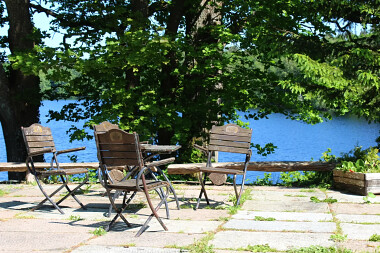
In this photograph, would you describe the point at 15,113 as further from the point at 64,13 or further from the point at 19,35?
the point at 64,13

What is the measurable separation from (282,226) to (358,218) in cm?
99

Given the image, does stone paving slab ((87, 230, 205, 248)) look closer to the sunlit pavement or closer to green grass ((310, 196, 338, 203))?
→ the sunlit pavement

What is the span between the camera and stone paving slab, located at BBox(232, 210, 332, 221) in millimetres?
5449

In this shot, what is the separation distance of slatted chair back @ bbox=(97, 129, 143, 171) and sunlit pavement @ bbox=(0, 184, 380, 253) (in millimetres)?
692

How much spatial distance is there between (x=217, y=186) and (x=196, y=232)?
353cm

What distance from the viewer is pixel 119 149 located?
199 inches

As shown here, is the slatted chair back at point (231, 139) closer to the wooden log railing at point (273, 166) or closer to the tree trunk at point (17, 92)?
the wooden log railing at point (273, 166)

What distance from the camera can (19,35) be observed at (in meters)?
11.9

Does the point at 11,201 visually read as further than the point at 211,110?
No

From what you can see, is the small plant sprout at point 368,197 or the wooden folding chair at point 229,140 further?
the wooden folding chair at point 229,140

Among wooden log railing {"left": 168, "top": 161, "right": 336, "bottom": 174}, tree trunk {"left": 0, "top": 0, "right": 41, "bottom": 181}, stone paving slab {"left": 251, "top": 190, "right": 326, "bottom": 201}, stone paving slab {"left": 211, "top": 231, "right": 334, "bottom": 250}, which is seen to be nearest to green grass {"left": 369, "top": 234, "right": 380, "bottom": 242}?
stone paving slab {"left": 211, "top": 231, "right": 334, "bottom": 250}

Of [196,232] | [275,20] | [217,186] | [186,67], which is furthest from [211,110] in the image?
[196,232]

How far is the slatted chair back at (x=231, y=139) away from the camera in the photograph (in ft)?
22.2

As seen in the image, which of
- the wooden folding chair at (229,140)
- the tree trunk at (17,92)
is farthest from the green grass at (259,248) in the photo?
the tree trunk at (17,92)
